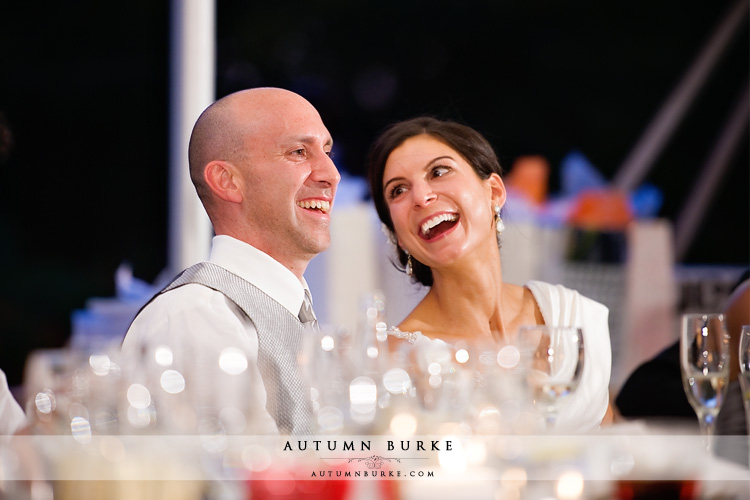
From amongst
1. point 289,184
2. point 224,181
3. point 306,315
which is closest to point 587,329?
point 306,315

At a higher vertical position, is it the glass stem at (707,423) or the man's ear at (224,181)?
the man's ear at (224,181)

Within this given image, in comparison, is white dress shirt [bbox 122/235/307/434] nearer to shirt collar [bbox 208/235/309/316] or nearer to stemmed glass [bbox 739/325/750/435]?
shirt collar [bbox 208/235/309/316]

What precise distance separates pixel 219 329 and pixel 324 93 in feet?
15.3

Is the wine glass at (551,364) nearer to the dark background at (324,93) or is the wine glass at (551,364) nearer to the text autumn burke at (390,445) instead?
the text autumn burke at (390,445)

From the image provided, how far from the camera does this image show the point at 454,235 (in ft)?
7.04

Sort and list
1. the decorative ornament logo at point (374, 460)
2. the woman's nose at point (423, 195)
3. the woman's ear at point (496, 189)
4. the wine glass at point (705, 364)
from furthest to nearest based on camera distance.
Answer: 1. the woman's ear at point (496, 189)
2. the woman's nose at point (423, 195)
3. the wine glass at point (705, 364)
4. the decorative ornament logo at point (374, 460)

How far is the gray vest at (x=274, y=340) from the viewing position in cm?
175

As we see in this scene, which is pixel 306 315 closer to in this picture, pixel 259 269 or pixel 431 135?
pixel 259 269

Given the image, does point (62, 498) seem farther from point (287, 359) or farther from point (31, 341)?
point (31, 341)

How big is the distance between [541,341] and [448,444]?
240 mm

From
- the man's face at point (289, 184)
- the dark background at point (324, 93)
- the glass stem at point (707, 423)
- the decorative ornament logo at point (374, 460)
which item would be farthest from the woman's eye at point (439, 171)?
the dark background at point (324, 93)

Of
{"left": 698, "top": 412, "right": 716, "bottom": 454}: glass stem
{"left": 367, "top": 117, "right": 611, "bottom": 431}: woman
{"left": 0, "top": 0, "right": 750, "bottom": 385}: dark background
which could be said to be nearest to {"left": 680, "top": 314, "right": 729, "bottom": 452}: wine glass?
{"left": 698, "top": 412, "right": 716, "bottom": 454}: glass stem

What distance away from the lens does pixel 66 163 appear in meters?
5.35

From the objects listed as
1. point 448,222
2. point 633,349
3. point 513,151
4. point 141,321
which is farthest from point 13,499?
point 513,151
